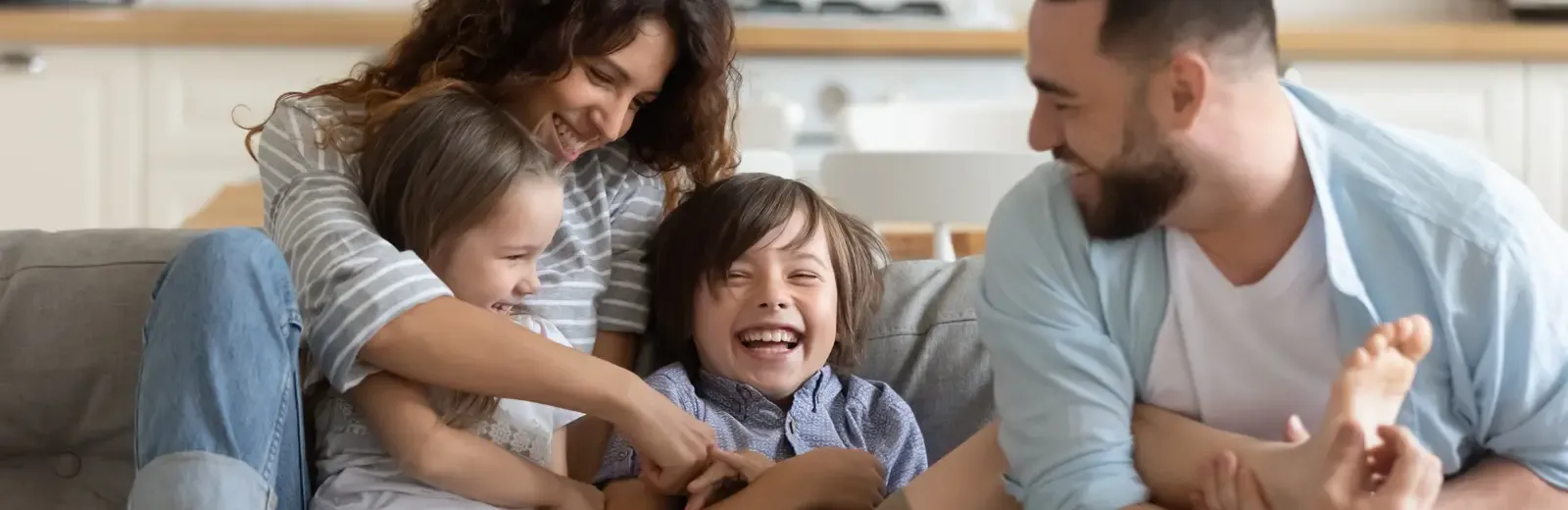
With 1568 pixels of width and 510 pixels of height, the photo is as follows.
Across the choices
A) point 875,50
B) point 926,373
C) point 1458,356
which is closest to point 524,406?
point 926,373

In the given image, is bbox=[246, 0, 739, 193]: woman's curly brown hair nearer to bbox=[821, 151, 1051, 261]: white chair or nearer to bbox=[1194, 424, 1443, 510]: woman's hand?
bbox=[821, 151, 1051, 261]: white chair

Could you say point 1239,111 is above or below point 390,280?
above

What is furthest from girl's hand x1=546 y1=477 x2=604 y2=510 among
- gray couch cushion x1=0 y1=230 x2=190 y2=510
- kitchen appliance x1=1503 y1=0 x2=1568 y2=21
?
kitchen appliance x1=1503 y1=0 x2=1568 y2=21

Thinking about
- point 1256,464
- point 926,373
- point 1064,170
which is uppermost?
point 1064,170

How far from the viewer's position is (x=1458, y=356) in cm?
101

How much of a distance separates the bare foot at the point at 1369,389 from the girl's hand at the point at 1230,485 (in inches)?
1.3

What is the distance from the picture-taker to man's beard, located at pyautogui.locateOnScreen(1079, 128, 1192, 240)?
100cm

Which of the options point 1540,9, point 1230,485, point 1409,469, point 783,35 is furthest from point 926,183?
point 1540,9

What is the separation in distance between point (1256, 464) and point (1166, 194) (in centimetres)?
20

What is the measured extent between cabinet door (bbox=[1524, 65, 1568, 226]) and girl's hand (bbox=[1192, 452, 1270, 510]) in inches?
107

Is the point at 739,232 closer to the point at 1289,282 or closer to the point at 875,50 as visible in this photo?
the point at 1289,282

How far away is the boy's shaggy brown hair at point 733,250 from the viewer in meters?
1.47

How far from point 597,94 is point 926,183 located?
501 mm

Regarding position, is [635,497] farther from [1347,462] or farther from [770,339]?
[1347,462]
